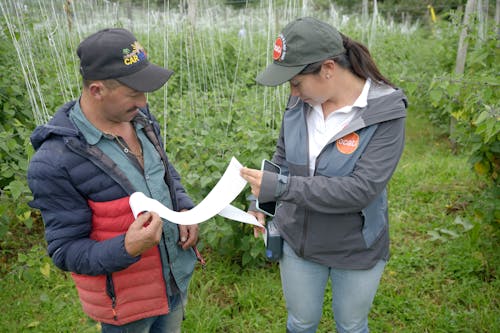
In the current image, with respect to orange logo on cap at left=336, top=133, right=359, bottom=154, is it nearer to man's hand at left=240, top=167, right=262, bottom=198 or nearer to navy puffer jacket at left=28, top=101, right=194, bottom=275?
man's hand at left=240, top=167, right=262, bottom=198

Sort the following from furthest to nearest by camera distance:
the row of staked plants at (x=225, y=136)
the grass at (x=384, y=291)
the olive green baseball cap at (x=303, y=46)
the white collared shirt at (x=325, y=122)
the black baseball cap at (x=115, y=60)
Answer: the grass at (x=384, y=291), the row of staked plants at (x=225, y=136), the white collared shirt at (x=325, y=122), the olive green baseball cap at (x=303, y=46), the black baseball cap at (x=115, y=60)

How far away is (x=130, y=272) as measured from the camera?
156cm

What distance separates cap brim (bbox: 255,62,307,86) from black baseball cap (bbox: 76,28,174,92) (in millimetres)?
413

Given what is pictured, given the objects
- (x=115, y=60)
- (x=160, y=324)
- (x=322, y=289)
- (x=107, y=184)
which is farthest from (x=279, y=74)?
(x=160, y=324)

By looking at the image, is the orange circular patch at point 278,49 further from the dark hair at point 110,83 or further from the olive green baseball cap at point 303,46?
the dark hair at point 110,83

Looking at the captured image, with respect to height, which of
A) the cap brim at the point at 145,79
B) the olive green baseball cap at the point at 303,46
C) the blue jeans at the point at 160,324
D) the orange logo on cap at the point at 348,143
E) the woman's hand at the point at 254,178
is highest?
the olive green baseball cap at the point at 303,46

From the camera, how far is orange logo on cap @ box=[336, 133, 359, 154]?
1.57 meters

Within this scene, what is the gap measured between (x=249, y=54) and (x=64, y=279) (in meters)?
4.24

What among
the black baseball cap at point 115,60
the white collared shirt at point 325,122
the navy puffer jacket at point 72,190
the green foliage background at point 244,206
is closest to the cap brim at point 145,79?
the black baseball cap at point 115,60

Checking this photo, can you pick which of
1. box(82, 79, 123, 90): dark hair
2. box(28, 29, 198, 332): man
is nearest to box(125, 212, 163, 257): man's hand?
box(28, 29, 198, 332): man

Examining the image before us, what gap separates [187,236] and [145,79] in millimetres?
646

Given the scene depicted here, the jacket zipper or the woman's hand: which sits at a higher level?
the woman's hand

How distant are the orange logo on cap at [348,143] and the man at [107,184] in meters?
0.67

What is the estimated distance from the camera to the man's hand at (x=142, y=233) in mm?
1361
